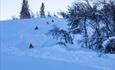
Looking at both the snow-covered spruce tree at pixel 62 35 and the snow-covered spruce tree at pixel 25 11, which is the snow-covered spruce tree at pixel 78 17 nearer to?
the snow-covered spruce tree at pixel 62 35

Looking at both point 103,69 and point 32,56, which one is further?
point 32,56

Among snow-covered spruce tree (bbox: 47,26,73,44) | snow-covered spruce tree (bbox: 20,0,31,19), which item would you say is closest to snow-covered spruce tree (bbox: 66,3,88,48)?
snow-covered spruce tree (bbox: 47,26,73,44)

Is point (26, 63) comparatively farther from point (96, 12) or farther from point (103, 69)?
point (96, 12)

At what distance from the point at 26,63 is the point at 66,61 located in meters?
1.51

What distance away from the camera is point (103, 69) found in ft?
36.4

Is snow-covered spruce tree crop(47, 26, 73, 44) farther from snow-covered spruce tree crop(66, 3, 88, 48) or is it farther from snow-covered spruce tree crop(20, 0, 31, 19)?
snow-covered spruce tree crop(20, 0, 31, 19)

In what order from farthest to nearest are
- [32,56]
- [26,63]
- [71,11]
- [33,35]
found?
[33,35], [71,11], [32,56], [26,63]

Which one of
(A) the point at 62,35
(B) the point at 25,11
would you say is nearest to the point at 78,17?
(A) the point at 62,35

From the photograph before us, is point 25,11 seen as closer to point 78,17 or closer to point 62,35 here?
point 62,35

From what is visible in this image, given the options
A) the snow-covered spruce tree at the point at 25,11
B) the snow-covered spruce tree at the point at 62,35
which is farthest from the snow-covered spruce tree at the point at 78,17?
the snow-covered spruce tree at the point at 25,11

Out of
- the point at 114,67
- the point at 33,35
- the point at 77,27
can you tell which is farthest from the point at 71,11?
the point at 114,67

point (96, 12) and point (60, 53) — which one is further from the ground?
point (96, 12)

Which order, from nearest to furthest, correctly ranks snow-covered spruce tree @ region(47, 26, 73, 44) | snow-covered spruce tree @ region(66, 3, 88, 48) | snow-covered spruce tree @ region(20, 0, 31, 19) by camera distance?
snow-covered spruce tree @ region(66, 3, 88, 48) < snow-covered spruce tree @ region(47, 26, 73, 44) < snow-covered spruce tree @ region(20, 0, 31, 19)

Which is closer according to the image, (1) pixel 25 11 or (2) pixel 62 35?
(2) pixel 62 35
